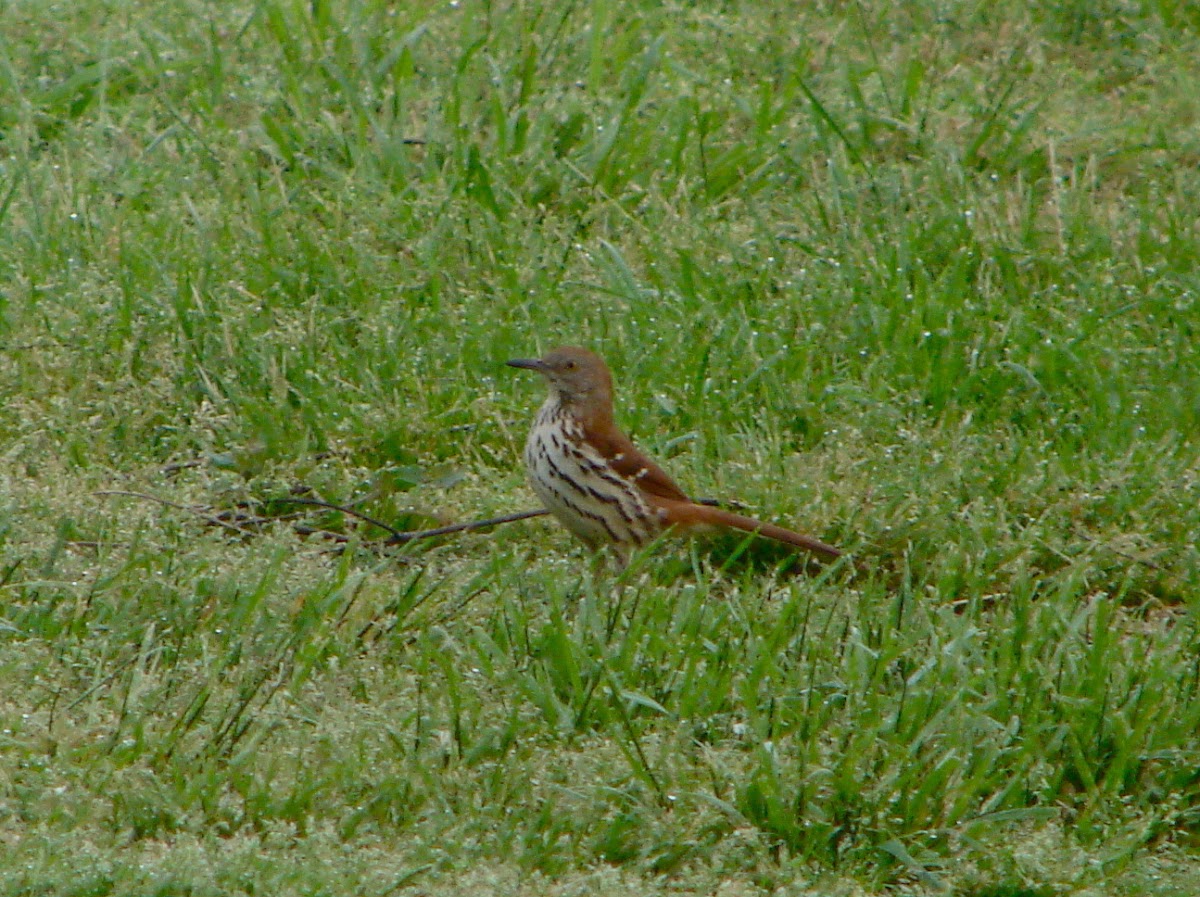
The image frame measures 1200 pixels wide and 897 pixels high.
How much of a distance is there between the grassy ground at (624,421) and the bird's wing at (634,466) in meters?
0.18

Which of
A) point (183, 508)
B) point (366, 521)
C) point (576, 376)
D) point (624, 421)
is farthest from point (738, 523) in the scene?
point (183, 508)

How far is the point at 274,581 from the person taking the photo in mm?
4988

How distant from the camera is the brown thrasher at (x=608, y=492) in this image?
547 centimetres

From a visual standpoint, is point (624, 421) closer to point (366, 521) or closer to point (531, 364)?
point (531, 364)

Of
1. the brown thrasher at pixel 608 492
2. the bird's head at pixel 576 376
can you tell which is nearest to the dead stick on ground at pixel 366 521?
the brown thrasher at pixel 608 492

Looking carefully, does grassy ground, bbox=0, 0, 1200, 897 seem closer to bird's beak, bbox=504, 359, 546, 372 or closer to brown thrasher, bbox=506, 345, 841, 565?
brown thrasher, bbox=506, 345, 841, 565

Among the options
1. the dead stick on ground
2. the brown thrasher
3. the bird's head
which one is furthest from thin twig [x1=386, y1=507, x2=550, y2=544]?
the bird's head

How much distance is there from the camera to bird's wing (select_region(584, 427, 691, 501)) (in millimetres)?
5551

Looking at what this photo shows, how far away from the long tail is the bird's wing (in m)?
0.05

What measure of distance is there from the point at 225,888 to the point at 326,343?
8.85 ft

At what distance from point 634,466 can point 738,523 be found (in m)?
0.33

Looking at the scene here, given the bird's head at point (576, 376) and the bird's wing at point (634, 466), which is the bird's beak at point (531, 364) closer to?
the bird's head at point (576, 376)

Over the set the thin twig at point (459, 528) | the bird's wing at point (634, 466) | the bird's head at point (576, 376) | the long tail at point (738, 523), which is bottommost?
the thin twig at point (459, 528)

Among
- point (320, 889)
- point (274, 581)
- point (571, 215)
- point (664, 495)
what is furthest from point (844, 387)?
point (320, 889)
